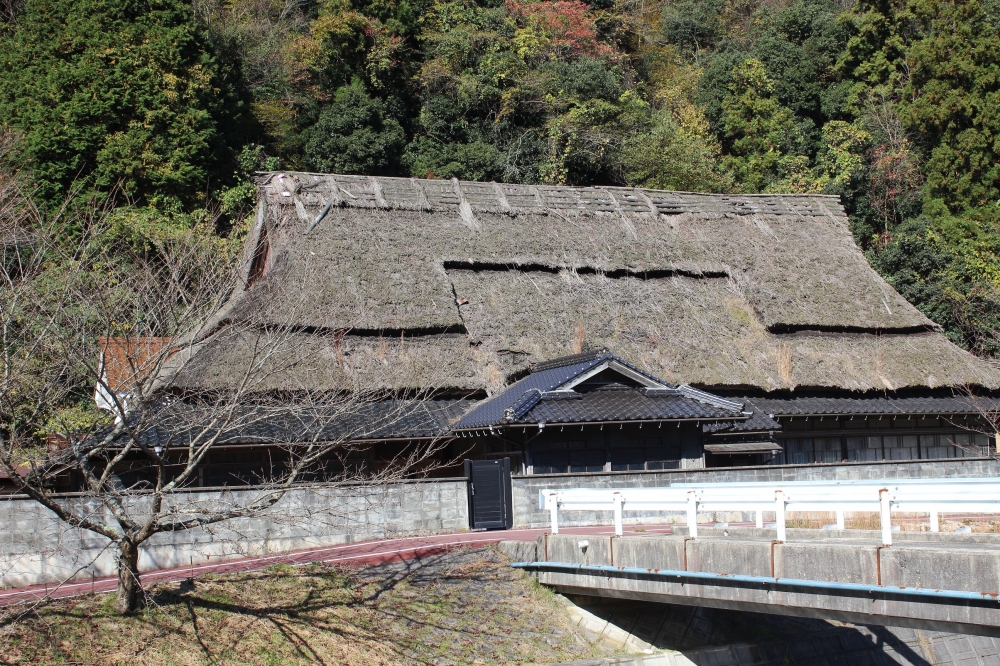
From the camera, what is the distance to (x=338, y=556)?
15.2 m

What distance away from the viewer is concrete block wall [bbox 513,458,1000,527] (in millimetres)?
17516

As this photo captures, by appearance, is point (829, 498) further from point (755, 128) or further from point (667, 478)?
point (755, 128)

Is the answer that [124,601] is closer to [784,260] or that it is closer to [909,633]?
[909,633]

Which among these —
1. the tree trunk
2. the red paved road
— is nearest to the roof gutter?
the red paved road

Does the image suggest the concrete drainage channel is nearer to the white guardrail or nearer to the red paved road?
the red paved road

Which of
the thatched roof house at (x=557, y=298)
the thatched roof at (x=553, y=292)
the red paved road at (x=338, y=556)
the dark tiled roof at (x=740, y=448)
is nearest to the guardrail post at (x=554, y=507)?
the red paved road at (x=338, y=556)

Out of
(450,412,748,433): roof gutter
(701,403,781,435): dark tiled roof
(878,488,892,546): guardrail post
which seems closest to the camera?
(878,488,892,546): guardrail post

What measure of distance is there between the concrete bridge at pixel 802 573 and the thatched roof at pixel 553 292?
8.86m

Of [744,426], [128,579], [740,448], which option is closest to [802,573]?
[128,579]

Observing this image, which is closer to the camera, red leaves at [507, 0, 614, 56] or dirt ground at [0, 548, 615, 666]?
dirt ground at [0, 548, 615, 666]

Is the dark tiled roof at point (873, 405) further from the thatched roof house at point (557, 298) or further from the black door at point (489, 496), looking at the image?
the black door at point (489, 496)

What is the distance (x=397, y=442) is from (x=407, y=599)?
704cm

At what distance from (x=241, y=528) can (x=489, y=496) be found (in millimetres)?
4503

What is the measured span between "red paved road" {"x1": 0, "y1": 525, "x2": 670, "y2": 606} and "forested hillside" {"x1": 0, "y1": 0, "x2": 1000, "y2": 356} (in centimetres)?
1669
